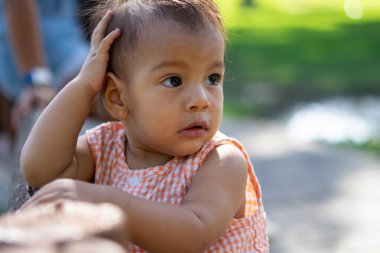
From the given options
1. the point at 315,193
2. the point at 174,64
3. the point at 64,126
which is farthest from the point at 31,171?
the point at 315,193

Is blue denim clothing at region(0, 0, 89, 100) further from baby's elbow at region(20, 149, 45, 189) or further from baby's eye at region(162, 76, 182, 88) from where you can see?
baby's eye at region(162, 76, 182, 88)

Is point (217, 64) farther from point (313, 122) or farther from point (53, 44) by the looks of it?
point (313, 122)

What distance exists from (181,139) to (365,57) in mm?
9563

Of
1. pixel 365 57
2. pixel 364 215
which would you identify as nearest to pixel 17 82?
pixel 364 215

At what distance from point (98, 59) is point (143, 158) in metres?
0.30

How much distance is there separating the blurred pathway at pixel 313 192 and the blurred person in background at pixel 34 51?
23.2 inches

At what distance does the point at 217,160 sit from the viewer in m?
2.05

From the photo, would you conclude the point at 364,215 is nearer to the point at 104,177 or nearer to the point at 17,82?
the point at 17,82

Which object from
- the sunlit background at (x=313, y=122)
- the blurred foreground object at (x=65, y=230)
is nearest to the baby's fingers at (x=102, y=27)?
the sunlit background at (x=313, y=122)

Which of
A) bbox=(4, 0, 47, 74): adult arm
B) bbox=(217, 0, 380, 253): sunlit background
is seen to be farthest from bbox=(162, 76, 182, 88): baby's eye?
bbox=(4, 0, 47, 74): adult arm

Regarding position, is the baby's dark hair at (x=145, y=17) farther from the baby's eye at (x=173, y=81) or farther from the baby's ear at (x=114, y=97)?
the baby's eye at (x=173, y=81)

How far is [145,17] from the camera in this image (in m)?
2.12

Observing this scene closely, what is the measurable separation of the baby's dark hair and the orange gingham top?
264 mm

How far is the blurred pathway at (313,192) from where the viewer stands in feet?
15.7
